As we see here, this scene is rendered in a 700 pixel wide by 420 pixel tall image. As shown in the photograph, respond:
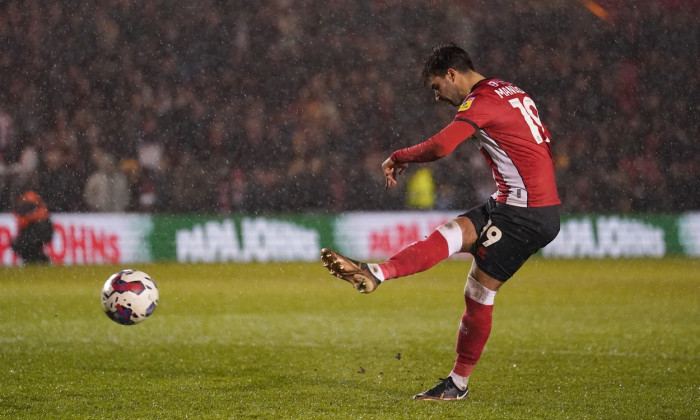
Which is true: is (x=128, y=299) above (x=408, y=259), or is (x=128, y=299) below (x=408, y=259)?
below

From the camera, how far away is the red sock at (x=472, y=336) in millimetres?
5102

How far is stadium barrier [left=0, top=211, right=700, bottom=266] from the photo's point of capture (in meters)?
13.8

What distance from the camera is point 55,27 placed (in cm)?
1800

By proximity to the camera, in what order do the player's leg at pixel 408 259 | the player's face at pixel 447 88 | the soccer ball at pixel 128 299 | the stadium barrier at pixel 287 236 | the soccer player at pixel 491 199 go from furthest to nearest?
the stadium barrier at pixel 287 236
the soccer ball at pixel 128 299
the player's face at pixel 447 88
the soccer player at pixel 491 199
the player's leg at pixel 408 259

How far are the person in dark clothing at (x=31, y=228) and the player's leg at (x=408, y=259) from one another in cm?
991

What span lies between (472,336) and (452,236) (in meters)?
0.65

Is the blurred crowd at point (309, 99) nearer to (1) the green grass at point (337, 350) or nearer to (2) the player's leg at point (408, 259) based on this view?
(1) the green grass at point (337, 350)

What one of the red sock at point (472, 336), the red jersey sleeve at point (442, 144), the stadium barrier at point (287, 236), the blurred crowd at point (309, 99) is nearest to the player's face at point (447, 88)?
the red jersey sleeve at point (442, 144)

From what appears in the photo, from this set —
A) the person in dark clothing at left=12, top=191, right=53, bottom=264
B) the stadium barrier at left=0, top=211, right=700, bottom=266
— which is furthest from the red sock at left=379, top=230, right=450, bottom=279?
the person in dark clothing at left=12, top=191, right=53, bottom=264

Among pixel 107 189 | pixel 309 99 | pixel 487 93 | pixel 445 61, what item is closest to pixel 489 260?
pixel 487 93

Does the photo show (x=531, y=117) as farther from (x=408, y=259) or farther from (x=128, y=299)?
(x=128, y=299)

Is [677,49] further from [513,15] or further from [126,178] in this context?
[126,178]

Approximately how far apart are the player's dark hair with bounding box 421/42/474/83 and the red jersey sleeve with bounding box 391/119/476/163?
1.40ft

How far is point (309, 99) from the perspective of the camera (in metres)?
→ 18.2
